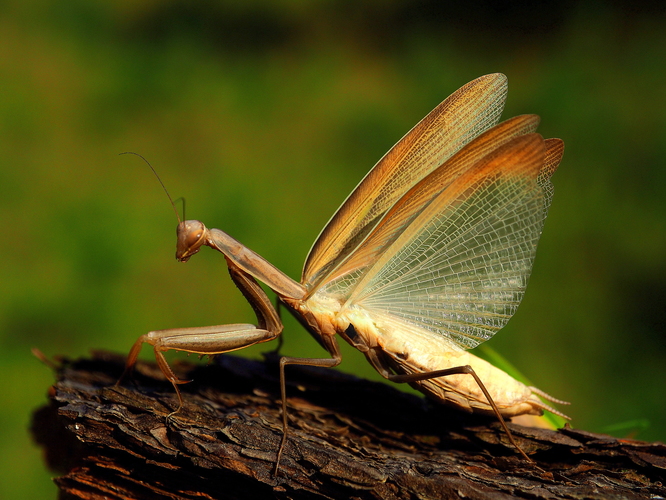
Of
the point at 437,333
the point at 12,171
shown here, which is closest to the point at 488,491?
the point at 437,333

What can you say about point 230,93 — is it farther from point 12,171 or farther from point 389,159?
point 389,159

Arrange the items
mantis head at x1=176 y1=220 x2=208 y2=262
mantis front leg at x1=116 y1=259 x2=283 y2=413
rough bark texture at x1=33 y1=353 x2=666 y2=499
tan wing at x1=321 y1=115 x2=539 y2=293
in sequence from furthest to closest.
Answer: mantis head at x1=176 y1=220 x2=208 y2=262 < mantis front leg at x1=116 y1=259 x2=283 y2=413 < tan wing at x1=321 y1=115 x2=539 y2=293 < rough bark texture at x1=33 y1=353 x2=666 y2=499

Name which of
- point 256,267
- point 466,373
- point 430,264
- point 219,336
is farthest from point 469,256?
point 219,336

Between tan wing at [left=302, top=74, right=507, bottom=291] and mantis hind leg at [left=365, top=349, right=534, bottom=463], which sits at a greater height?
tan wing at [left=302, top=74, right=507, bottom=291]

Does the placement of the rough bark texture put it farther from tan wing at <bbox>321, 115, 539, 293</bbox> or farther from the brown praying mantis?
tan wing at <bbox>321, 115, 539, 293</bbox>

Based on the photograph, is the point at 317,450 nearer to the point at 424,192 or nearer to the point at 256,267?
the point at 256,267

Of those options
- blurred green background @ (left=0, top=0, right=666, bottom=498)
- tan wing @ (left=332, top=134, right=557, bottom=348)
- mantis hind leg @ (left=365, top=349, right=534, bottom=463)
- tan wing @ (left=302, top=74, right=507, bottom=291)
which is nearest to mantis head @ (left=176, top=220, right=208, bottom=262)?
tan wing @ (left=302, top=74, right=507, bottom=291)

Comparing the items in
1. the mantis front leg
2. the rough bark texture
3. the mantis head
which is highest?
the mantis head

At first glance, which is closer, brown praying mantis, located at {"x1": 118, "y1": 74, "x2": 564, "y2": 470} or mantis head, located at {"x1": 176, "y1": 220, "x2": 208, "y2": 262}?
brown praying mantis, located at {"x1": 118, "y1": 74, "x2": 564, "y2": 470}
